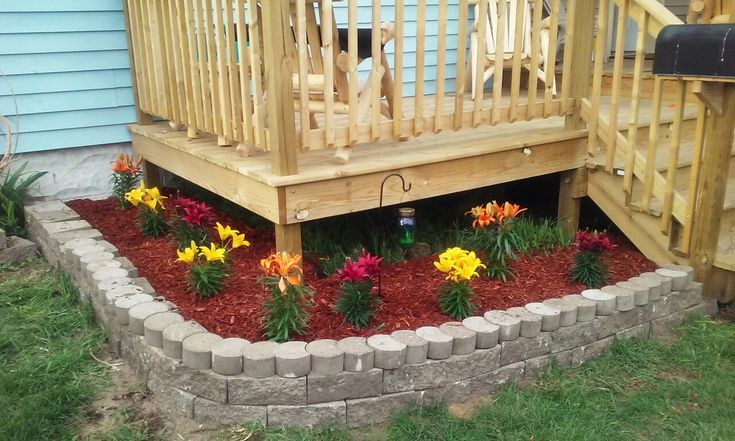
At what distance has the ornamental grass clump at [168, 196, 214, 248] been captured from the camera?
346 cm

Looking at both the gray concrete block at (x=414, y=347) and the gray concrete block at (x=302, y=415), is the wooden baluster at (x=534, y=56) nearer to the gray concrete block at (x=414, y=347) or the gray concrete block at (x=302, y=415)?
the gray concrete block at (x=414, y=347)

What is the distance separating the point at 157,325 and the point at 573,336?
174 centimetres

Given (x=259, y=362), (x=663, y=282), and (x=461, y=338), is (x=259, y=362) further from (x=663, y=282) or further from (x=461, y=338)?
(x=663, y=282)

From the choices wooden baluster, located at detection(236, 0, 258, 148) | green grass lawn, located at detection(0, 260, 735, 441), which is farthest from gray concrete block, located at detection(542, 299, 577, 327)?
wooden baluster, located at detection(236, 0, 258, 148)

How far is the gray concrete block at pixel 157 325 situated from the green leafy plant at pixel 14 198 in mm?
1925

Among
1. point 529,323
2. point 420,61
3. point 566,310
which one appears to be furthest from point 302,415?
point 420,61

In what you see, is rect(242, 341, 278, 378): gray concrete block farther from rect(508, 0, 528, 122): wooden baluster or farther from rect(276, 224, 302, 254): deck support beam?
rect(508, 0, 528, 122): wooden baluster

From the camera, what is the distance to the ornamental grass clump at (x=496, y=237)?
10.7 ft

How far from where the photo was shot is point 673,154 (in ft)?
10.6

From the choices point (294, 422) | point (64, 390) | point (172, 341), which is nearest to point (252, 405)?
point (294, 422)

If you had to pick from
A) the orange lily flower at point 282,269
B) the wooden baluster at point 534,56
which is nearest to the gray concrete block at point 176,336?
the orange lily flower at point 282,269

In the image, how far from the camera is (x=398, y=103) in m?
3.27

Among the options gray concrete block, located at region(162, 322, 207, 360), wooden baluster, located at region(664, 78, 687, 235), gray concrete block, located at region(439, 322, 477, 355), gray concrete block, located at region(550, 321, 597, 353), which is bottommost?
gray concrete block, located at region(550, 321, 597, 353)

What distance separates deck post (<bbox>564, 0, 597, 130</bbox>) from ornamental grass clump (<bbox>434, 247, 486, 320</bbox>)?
148cm
